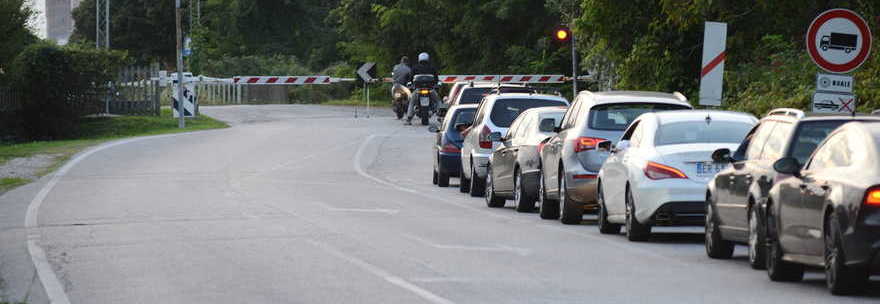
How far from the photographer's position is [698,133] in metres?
17.4

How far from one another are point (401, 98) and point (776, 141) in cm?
3739

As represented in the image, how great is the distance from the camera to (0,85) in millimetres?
48375

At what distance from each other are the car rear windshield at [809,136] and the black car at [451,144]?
603 inches

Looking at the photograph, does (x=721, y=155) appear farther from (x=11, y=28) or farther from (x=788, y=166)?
(x=11, y=28)

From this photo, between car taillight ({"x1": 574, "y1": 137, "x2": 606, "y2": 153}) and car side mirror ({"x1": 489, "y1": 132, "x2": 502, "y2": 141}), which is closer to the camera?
car taillight ({"x1": 574, "y1": 137, "x2": 606, "y2": 153})

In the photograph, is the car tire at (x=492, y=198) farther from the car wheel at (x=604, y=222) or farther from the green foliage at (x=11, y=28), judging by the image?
the green foliage at (x=11, y=28)

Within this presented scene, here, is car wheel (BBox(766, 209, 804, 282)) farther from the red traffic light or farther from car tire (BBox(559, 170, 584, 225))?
the red traffic light

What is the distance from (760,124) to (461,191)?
1330cm

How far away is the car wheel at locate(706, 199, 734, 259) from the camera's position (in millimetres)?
15125

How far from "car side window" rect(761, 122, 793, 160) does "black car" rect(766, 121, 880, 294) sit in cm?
79

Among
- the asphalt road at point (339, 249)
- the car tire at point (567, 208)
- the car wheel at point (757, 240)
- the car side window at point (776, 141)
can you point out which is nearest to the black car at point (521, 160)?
the asphalt road at point (339, 249)

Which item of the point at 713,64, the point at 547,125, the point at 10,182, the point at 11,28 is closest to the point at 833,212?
the point at 547,125

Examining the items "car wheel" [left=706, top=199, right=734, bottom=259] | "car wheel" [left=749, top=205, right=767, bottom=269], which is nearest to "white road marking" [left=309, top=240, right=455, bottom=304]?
"car wheel" [left=749, top=205, right=767, bottom=269]

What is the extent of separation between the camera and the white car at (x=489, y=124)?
26.6 m
